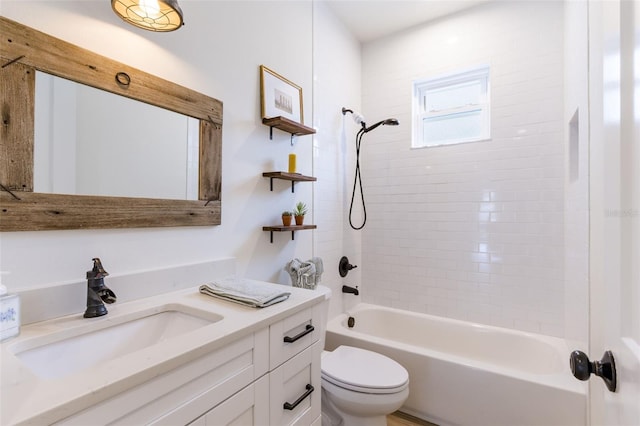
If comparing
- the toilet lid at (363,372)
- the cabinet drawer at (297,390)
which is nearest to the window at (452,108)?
the toilet lid at (363,372)

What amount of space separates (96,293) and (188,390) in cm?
48

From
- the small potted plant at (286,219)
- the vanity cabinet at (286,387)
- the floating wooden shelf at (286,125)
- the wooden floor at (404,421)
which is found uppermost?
the floating wooden shelf at (286,125)

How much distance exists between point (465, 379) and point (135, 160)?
206 cm

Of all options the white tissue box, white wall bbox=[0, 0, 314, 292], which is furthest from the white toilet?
the white tissue box

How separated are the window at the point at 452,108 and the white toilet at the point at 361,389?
1.80m

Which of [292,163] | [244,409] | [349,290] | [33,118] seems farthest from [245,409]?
[349,290]

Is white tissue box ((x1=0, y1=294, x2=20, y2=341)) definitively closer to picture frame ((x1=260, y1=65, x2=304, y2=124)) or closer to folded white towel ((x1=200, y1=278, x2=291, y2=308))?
folded white towel ((x1=200, y1=278, x2=291, y2=308))

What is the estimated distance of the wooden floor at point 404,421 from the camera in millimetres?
1881

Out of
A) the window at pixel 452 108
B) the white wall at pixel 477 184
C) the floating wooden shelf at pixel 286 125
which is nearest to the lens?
the floating wooden shelf at pixel 286 125

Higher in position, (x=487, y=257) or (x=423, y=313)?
(x=487, y=257)

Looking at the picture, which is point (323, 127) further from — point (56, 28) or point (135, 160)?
point (56, 28)

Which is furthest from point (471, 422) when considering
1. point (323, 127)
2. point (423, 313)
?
point (323, 127)

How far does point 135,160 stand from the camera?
1156 millimetres

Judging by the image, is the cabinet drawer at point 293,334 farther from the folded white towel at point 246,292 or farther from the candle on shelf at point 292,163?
the candle on shelf at point 292,163
